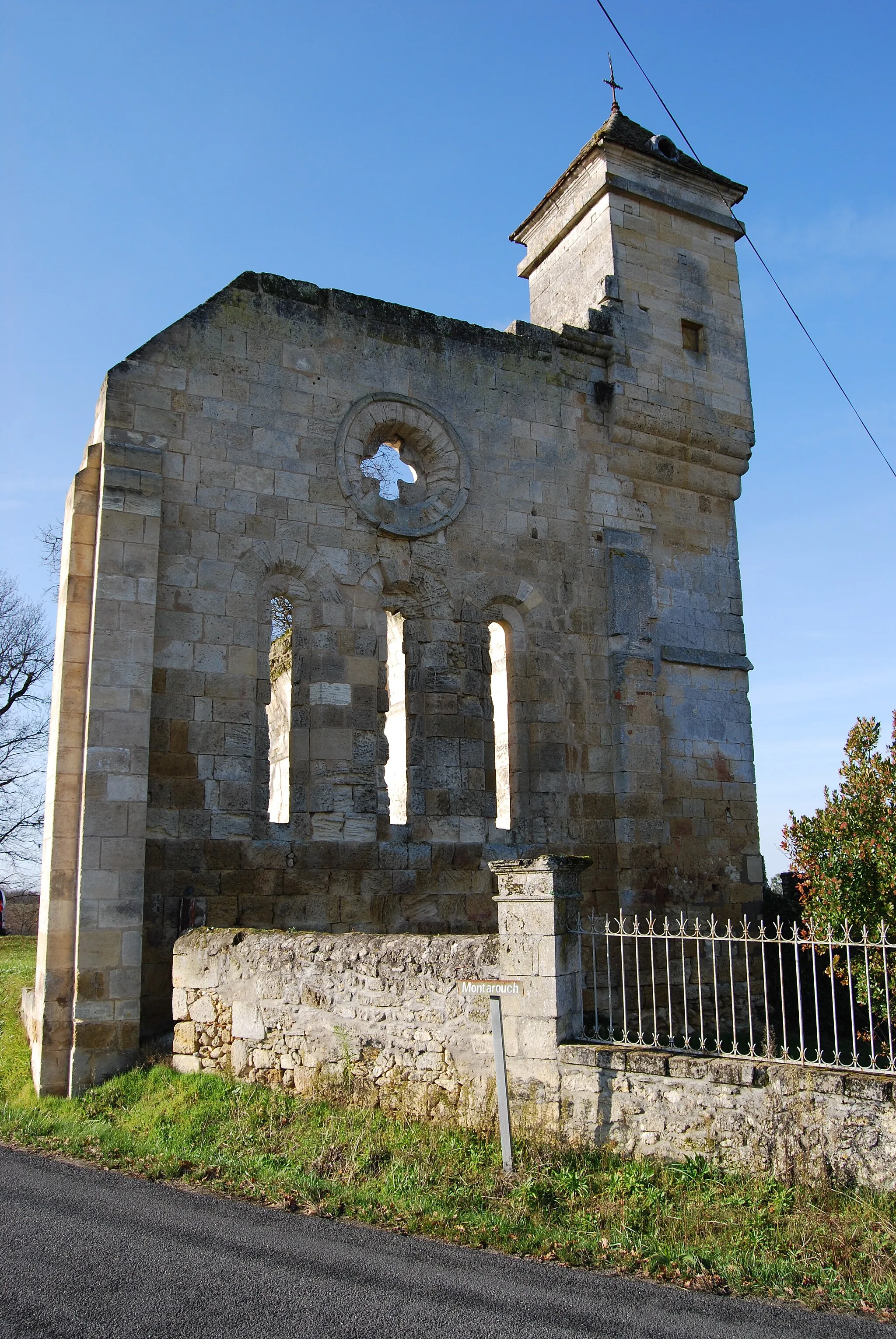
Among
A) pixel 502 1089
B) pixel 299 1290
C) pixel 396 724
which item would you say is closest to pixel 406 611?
pixel 396 724

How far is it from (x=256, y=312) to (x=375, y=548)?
260 cm

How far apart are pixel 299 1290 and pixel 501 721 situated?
22.5 feet

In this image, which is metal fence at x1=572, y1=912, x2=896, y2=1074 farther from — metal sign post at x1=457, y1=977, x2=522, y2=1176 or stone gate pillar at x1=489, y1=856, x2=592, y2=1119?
metal sign post at x1=457, y1=977, x2=522, y2=1176

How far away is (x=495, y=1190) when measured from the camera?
602 cm

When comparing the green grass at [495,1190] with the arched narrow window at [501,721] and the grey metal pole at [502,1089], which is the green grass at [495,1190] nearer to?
the grey metal pole at [502,1089]

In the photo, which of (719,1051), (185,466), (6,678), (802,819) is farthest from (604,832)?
(6,678)

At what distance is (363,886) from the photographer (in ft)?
32.2

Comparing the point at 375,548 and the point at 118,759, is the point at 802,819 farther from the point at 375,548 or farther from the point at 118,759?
the point at 118,759

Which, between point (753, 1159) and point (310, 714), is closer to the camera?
point (753, 1159)

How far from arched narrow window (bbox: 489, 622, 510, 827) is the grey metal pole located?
14.2ft

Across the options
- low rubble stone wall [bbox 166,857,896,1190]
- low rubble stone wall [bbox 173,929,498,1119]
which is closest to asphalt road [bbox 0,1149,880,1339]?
low rubble stone wall [bbox 166,857,896,1190]

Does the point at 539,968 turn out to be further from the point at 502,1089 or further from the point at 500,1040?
the point at 502,1089

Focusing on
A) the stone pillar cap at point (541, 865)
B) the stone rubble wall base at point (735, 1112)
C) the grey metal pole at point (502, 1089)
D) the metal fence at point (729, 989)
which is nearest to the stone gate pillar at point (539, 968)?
the stone pillar cap at point (541, 865)

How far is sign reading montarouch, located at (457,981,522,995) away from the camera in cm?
667
